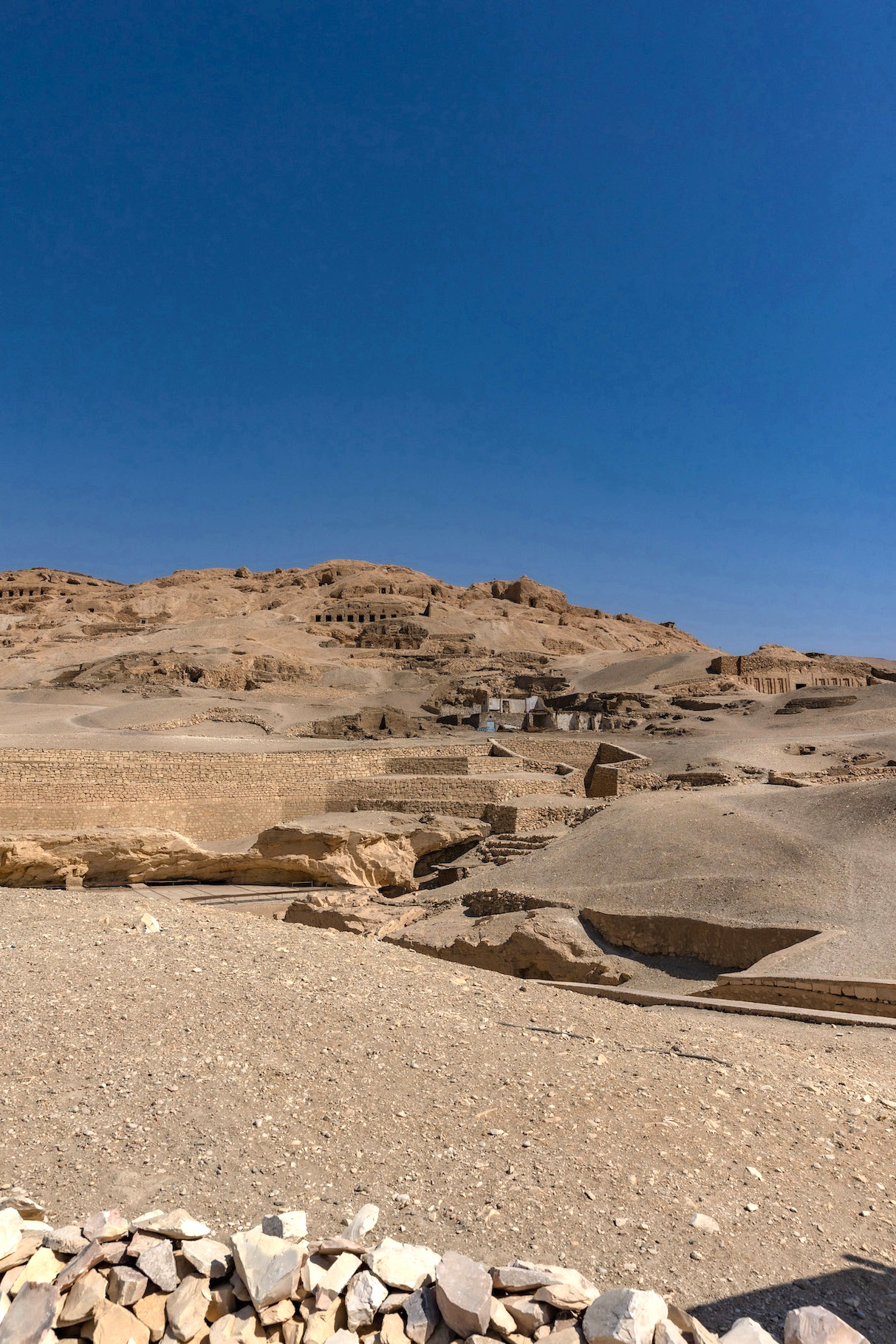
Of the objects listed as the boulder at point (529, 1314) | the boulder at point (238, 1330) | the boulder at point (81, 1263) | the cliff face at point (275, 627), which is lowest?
the boulder at point (238, 1330)

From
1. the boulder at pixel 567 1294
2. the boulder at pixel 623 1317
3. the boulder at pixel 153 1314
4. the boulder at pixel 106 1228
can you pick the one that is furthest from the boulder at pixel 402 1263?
the boulder at pixel 106 1228

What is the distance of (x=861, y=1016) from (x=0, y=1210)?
5.87m

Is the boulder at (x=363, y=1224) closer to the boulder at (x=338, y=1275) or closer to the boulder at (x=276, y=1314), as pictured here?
the boulder at (x=338, y=1275)

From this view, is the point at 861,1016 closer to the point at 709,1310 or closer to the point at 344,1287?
the point at 709,1310

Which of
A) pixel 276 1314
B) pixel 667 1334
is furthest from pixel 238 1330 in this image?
pixel 667 1334

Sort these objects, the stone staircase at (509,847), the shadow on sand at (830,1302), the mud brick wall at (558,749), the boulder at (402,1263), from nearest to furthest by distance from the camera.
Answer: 1. the boulder at (402,1263)
2. the shadow on sand at (830,1302)
3. the stone staircase at (509,847)
4. the mud brick wall at (558,749)

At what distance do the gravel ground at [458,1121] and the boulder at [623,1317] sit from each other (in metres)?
0.41

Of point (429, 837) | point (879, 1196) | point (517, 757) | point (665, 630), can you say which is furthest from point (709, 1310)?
point (665, 630)

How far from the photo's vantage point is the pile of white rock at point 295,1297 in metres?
2.27

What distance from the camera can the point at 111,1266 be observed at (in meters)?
2.41

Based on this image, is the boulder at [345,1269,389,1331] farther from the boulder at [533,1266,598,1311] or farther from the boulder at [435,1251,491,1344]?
the boulder at [533,1266,598,1311]

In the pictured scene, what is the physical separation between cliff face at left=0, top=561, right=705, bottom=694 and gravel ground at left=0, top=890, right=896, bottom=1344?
2977cm

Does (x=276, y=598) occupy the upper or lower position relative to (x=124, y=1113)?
upper

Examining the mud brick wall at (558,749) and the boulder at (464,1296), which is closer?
the boulder at (464,1296)
